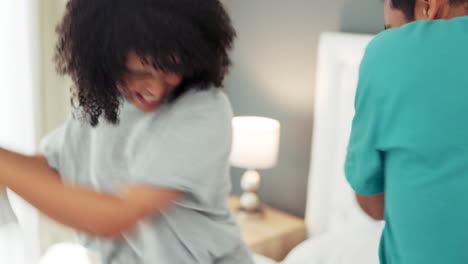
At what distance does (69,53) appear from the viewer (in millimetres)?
774

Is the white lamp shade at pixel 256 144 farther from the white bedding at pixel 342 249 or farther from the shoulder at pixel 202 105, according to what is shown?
the shoulder at pixel 202 105

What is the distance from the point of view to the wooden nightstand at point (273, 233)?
83.7 inches

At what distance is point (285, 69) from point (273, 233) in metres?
0.71

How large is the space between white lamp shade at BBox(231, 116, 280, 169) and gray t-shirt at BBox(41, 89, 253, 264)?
1.26m

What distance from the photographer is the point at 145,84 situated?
2.40 feet

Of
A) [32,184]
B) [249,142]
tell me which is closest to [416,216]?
[32,184]

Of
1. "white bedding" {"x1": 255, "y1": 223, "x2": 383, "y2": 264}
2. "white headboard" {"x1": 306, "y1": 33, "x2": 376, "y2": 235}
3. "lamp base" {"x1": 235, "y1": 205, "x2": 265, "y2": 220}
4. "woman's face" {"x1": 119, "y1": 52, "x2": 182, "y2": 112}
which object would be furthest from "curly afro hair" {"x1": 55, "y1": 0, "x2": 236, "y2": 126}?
"lamp base" {"x1": 235, "y1": 205, "x2": 265, "y2": 220}

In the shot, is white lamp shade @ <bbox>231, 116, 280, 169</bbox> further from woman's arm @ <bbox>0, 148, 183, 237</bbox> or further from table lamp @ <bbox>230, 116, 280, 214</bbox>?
woman's arm @ <bbox>0, 148, 183, 237</bbox>

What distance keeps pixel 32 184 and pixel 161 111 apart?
22cm

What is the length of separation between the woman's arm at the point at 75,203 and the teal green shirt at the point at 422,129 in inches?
12.5

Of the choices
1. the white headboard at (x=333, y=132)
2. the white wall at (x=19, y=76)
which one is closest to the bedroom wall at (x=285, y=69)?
the white headboard at (x=333, y=132)

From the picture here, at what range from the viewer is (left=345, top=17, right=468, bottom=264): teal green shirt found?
2.10 ft

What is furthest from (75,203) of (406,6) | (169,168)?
(406,6)

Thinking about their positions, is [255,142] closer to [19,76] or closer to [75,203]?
[19,76]
